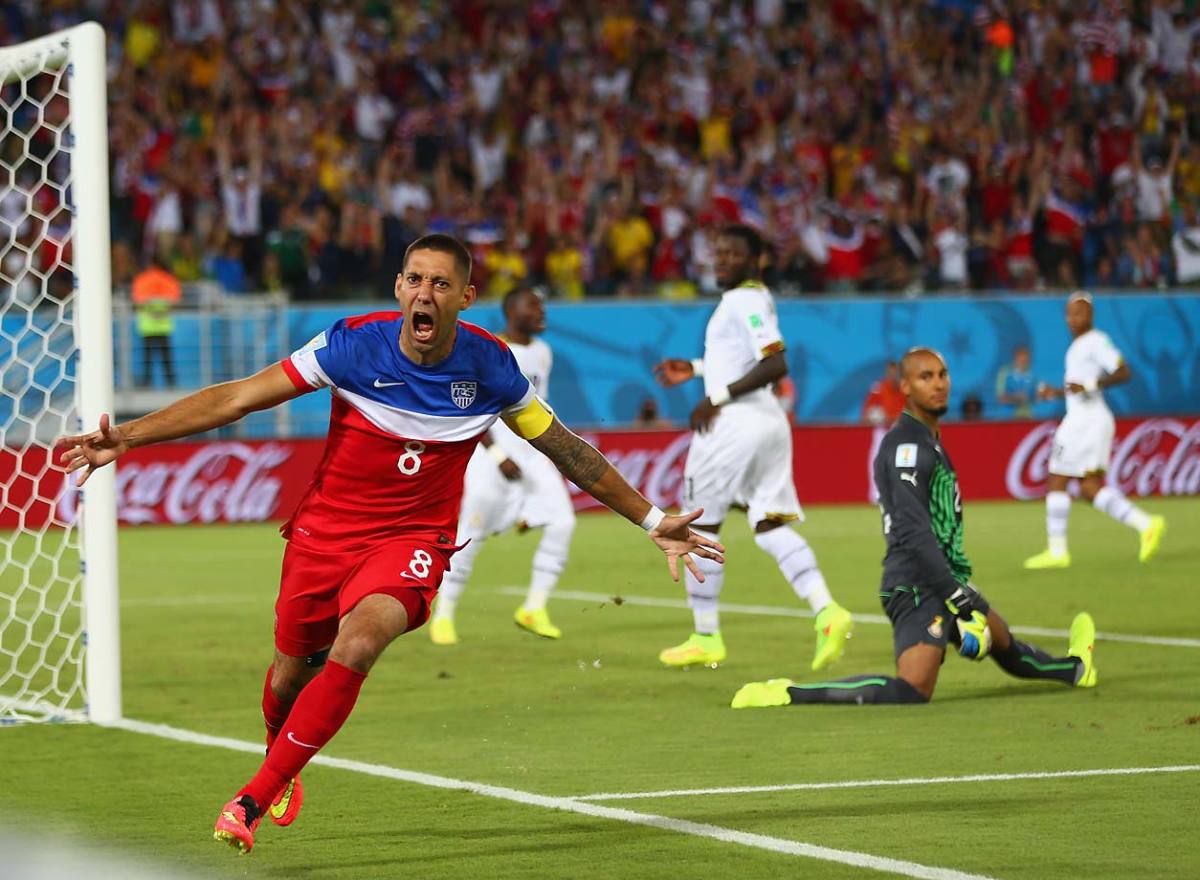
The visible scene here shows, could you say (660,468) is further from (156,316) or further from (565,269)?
(156,316)

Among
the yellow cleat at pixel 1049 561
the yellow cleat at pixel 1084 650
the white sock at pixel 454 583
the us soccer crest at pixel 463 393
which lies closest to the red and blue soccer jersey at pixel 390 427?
the us soccer crest at pixel 463 393

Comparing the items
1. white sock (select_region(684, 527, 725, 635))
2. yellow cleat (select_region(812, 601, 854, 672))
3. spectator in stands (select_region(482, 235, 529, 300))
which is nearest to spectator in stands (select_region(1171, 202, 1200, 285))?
spectator in stands (select_region(482, 235, 529, 300))

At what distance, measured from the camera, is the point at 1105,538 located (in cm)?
2053

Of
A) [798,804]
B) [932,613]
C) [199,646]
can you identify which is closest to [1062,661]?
[932,613]

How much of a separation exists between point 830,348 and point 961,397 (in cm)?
199

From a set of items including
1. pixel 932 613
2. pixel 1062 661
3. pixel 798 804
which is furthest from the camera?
pixel 1062 661

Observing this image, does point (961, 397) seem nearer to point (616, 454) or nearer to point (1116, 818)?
point (616, 454)

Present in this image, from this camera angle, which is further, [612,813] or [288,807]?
[612,813]

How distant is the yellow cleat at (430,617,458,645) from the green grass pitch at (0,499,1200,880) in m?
0.13

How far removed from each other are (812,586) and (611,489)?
4.51m

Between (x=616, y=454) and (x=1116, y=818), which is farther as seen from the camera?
(x=616, y=454)

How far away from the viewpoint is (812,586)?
10922mm

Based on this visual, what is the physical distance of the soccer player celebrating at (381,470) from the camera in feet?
19.6

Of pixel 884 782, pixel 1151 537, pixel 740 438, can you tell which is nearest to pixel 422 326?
pixel 884 782
